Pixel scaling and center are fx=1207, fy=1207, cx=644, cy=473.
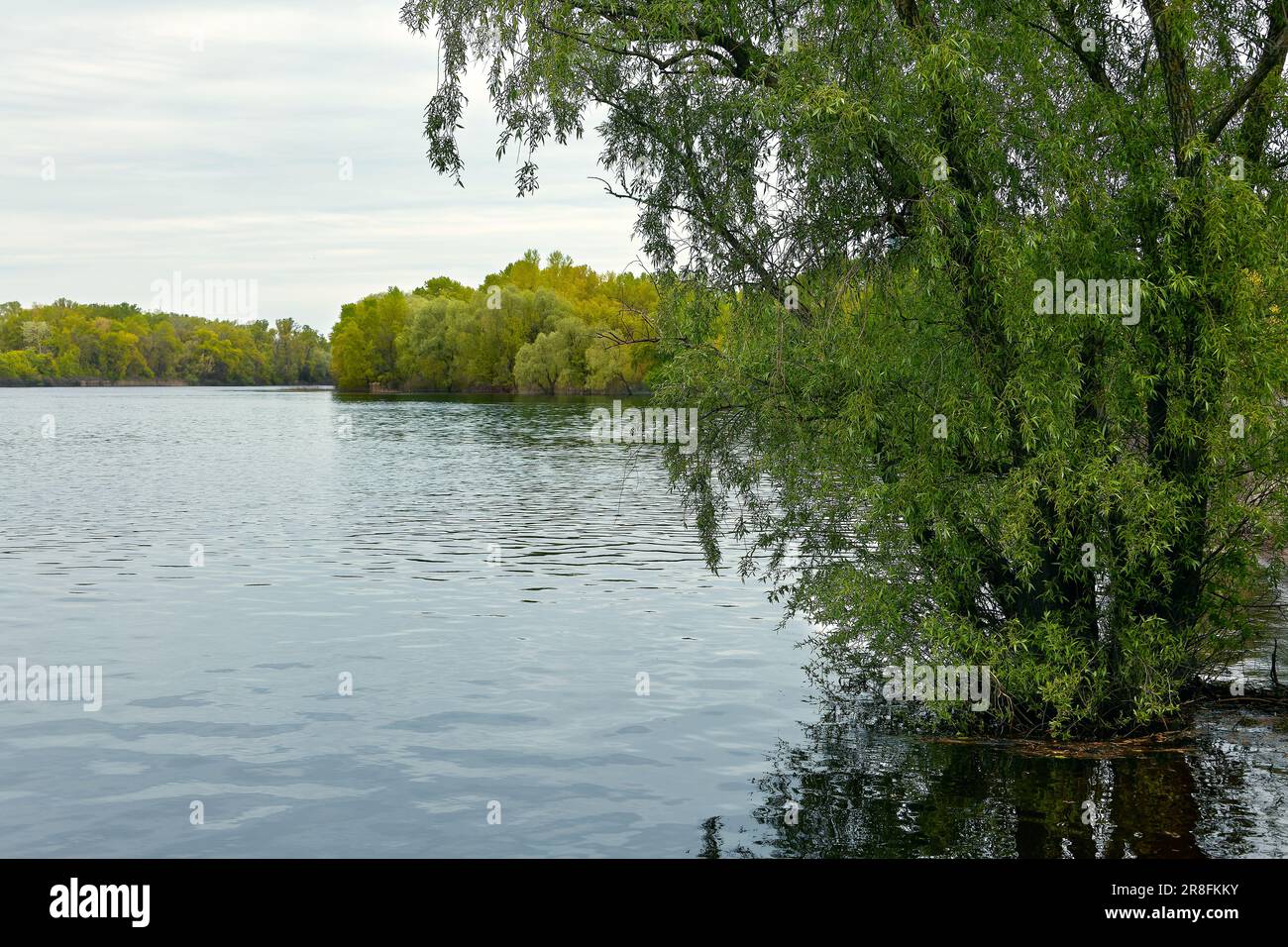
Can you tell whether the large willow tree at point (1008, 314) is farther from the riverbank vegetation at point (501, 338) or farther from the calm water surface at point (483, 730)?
the riverbank vegetation at point (501, 338)

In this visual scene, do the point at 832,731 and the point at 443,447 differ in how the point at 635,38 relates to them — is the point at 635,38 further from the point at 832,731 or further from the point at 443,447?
the point at 443,447

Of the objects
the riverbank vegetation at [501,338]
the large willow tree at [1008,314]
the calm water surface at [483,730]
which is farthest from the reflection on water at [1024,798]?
the riverbank vegetation at [501,338]

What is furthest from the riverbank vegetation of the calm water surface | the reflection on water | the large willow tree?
the reflection on water

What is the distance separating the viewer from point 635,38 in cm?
1587

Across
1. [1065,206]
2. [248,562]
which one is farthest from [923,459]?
[248,562]

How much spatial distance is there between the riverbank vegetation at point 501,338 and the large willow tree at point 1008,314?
95.4 m

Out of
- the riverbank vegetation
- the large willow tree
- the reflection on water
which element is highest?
the riverbank vegetation

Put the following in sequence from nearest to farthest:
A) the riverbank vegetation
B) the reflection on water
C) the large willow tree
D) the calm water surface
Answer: the reflection on water
the calm water surface
the large willow tree
the riverbank vegetation

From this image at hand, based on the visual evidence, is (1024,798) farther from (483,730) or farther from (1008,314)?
(483,730)

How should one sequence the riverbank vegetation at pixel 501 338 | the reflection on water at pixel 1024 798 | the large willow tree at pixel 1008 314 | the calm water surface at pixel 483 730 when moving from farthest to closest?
the riverbank vegetation at pixel 501 338 → the large willow tree at pixel 1008 314 → the calm water surface at pixel 483 730 → the reflection on water at pixel 1024 798

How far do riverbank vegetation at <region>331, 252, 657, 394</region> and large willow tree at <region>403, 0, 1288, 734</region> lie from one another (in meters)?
95.4

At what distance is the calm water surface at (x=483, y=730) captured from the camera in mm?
13070

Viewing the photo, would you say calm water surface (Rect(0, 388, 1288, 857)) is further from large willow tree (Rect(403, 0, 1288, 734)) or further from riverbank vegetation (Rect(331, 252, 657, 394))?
riverbank vegetation (Rect(331, 252, 657, 394))

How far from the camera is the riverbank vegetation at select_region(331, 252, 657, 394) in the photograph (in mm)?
139625
